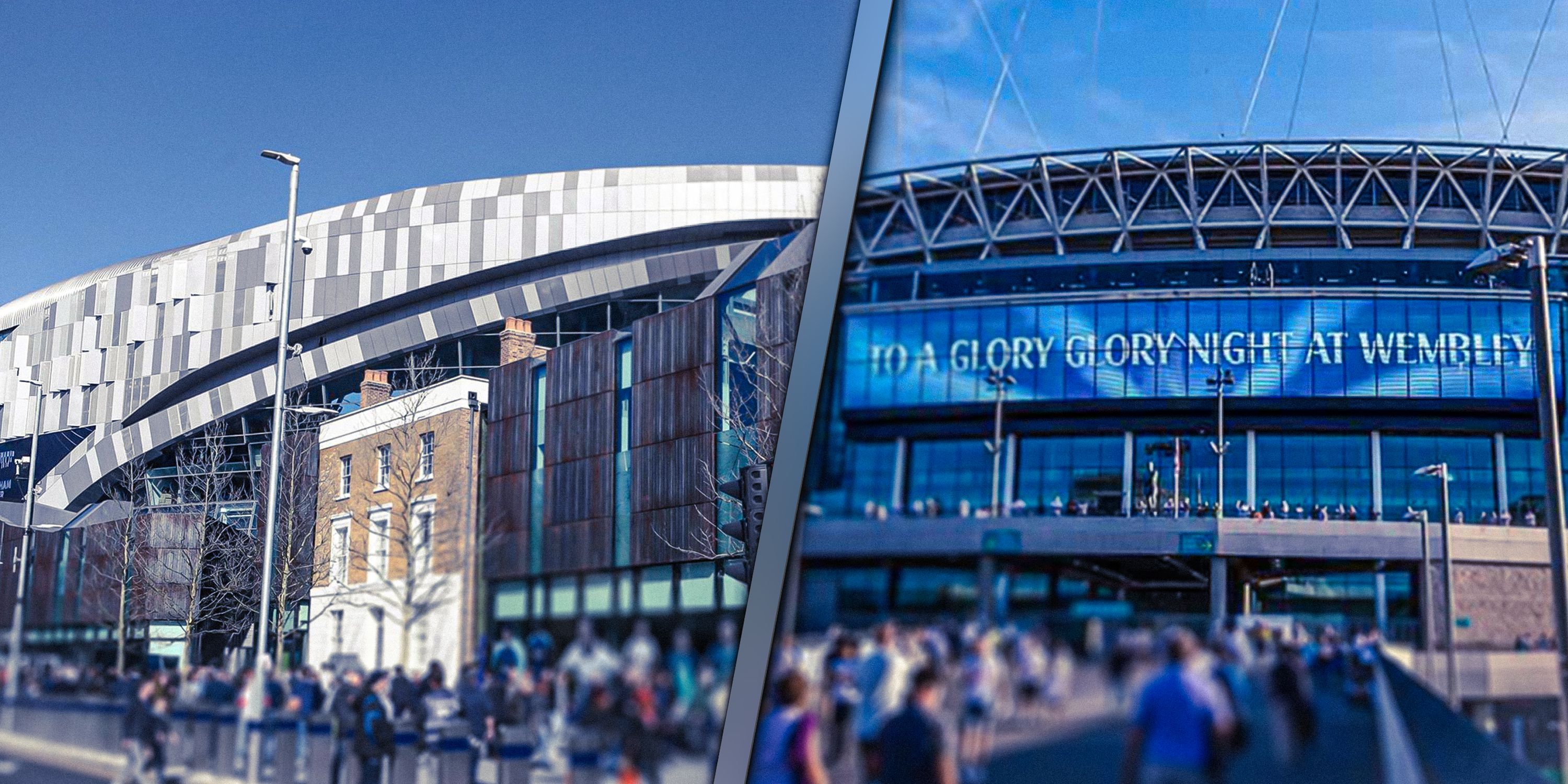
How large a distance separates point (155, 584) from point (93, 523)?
822mm

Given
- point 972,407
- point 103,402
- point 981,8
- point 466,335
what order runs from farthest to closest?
point 466,335 → point 103,402 → point 981,8 → point 972,407

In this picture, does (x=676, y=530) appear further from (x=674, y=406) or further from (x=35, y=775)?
(x=35, y=775)

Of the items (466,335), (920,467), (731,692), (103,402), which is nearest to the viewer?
(731,692)

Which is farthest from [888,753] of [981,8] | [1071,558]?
[981,8]

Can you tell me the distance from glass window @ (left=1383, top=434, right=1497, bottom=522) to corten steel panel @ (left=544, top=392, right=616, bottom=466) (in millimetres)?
11199

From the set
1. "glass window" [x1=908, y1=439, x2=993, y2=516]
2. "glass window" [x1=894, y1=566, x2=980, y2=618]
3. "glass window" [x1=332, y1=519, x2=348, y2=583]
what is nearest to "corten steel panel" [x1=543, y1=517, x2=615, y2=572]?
"glass window" [x1=332, y1=519, x2=348, y2=583]

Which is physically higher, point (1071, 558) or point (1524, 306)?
point (1524, 306)

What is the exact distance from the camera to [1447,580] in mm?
11719

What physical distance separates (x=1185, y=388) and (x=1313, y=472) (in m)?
2.41

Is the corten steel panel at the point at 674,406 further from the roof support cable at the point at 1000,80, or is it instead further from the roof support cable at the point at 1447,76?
the roof support cable at the point at 1447,76

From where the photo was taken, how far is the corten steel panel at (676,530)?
35.0ft

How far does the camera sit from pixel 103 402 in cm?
1332

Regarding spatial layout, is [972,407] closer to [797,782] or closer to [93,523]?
[797,782]

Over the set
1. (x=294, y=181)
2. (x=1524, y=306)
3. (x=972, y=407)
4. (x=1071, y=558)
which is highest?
(x=1524, y=306)
